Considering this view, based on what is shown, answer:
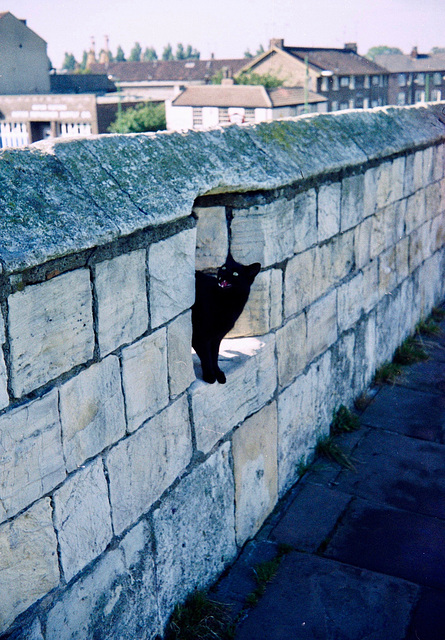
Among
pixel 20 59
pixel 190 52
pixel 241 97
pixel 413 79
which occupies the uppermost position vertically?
pixel 190 52

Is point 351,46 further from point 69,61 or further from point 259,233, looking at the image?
point 69,61

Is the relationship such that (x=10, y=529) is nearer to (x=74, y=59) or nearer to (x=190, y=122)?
(x=190, y=122)

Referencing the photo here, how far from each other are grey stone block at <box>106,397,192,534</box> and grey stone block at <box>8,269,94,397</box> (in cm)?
51

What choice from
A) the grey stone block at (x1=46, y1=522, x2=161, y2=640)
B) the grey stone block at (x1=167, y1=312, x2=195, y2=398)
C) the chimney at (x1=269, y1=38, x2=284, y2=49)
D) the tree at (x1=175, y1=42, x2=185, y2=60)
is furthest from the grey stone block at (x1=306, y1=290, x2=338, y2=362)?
the tree at (x1=175, y1=42, x2=185, y2=60)

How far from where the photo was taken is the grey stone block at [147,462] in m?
2.67

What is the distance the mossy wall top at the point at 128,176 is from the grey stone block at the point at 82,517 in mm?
869

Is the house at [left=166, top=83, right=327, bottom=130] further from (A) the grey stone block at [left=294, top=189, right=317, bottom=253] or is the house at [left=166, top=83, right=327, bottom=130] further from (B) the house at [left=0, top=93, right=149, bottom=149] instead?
(A) the grey stone block at [left=294, top=189, right=317, bottom=253]

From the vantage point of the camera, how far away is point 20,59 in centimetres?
2998

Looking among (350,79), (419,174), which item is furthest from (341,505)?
(350,79)

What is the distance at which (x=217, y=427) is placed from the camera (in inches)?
131

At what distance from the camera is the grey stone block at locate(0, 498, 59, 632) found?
2141mm

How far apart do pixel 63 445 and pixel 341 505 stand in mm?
2176

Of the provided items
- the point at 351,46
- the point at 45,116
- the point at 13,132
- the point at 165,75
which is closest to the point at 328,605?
the point at 45,116

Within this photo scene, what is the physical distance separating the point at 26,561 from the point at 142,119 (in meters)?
45.5
